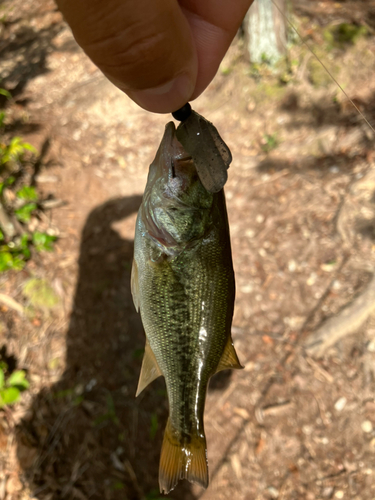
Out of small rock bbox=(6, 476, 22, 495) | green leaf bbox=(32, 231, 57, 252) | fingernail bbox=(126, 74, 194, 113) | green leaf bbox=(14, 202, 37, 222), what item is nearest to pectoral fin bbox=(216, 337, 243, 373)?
fingernail bbox=(126, 74, 194, 113)

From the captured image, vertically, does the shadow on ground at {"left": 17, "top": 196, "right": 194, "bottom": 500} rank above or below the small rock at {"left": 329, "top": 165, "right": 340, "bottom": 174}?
below

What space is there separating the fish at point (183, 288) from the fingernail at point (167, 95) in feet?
0.52

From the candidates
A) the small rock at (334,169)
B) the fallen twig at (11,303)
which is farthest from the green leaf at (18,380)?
the small rock at (334,169)

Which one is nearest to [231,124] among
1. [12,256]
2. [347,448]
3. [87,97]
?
[87,97]

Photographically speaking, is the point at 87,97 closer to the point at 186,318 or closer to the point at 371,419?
the point at 186,318

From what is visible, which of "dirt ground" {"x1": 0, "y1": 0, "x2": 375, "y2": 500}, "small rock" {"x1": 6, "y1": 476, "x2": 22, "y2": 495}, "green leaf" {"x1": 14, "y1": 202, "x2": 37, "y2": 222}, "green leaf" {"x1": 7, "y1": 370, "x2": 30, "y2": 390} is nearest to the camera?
"small rock" {"x1": 6, "y1": 476, "x2": 22, "y2": 495}

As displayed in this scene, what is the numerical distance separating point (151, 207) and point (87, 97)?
4932mm

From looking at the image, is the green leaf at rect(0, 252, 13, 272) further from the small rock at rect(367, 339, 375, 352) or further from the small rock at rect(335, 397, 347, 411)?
the small rock at rect(367, 339, 375, 352)

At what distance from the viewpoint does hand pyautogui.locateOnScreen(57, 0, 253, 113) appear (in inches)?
44.4

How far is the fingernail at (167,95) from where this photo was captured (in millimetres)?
1421

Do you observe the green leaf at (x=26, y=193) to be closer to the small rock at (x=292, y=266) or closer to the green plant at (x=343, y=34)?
the small rock at (x=292, y=266)

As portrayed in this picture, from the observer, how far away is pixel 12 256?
412cm

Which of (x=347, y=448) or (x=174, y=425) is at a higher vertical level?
(x=174, y=425)

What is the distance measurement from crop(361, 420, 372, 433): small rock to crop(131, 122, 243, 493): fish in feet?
7.01
